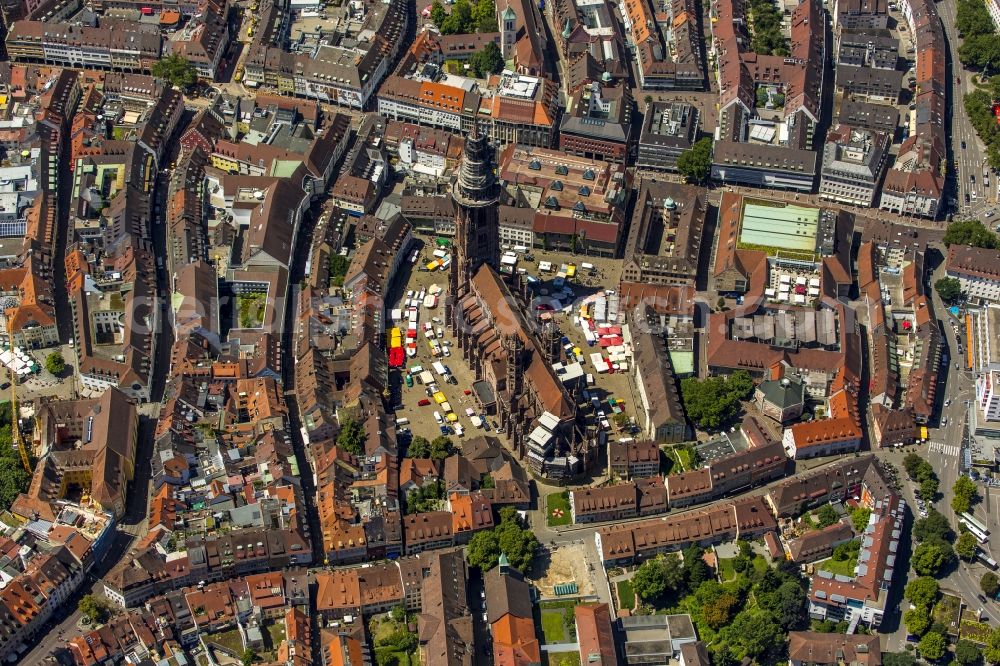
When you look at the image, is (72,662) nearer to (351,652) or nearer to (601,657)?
(351,652)

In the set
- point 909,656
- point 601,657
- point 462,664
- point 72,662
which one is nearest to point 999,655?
point 909,656

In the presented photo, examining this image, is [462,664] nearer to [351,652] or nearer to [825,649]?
[351,652]

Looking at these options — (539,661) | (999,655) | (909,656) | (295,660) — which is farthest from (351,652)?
(999,655)

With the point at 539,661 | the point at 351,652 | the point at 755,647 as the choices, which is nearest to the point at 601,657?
the point at 539,661

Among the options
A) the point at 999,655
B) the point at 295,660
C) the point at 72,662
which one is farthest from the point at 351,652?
the point at 999,655

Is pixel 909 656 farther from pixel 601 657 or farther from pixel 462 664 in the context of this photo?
pixel 462 664

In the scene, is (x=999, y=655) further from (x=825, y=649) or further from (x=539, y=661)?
(x=539, y=661)
